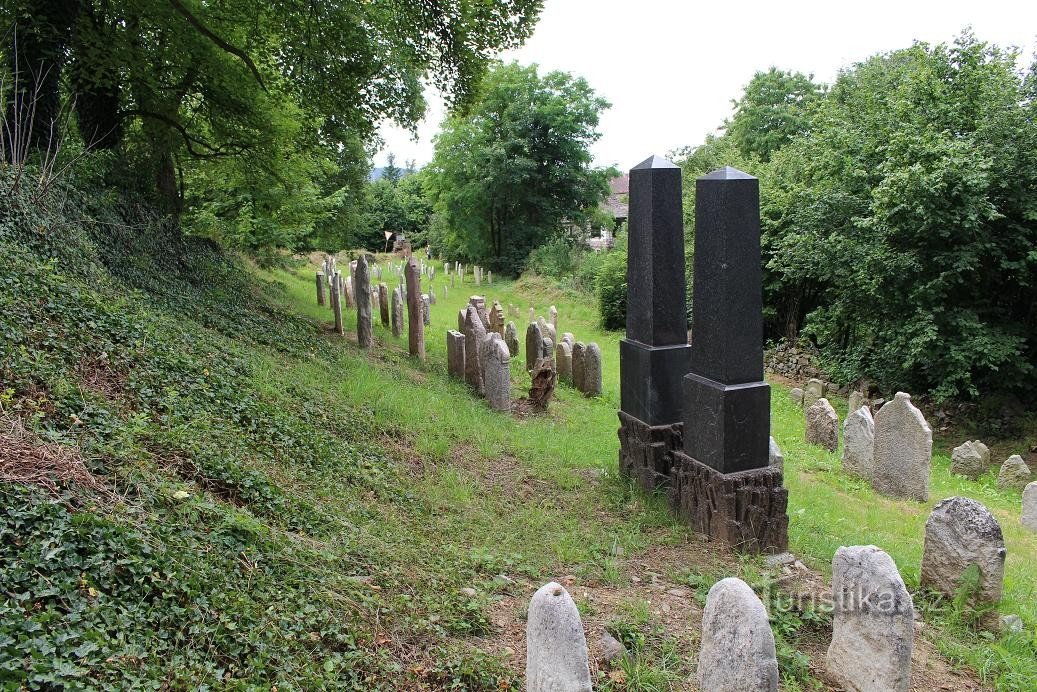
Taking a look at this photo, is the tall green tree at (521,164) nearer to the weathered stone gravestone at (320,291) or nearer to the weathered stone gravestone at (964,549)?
the weathered stone gravestone at (320,291)

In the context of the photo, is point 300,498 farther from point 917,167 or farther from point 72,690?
point 917,167

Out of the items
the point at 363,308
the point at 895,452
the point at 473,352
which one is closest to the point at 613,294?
the point at 363,308

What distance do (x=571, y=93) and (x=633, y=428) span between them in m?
30.3

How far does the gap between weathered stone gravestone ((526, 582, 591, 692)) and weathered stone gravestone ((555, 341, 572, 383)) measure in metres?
9.07

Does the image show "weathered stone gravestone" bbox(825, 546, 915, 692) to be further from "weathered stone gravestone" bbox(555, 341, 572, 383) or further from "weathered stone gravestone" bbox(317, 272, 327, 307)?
"weathered stone gravestone" bbox(317, 272, 327, 307)

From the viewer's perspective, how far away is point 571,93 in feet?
110

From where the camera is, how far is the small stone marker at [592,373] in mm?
11586

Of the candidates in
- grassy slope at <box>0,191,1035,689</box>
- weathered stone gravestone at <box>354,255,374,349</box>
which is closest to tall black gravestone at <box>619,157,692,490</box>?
grassy slope at <box>0,191,1035,689</box>

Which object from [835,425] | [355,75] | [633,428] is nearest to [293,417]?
[633,428]

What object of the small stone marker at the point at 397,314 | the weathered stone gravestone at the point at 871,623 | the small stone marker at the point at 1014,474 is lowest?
the small stone marker at the point at 1014,474

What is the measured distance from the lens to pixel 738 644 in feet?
10.1

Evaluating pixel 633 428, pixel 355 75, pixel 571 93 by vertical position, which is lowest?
pixel 633 428

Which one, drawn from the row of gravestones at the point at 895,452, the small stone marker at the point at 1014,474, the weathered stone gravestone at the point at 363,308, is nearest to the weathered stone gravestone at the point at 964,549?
the row of gravestones at the point at 895,452

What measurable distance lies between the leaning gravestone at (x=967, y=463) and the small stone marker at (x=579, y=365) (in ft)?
19.6
